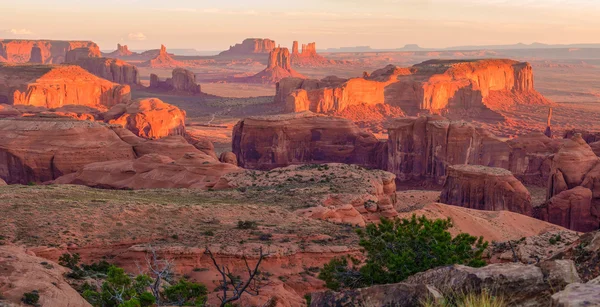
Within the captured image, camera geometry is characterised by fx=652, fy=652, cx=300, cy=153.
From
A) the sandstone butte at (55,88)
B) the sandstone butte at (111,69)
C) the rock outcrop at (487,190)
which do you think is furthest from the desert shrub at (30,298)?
the sandstone butte at (111,69)

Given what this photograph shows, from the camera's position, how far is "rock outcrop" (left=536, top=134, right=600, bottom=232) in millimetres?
43281

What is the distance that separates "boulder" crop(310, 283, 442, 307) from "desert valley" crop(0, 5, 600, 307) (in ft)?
0.10

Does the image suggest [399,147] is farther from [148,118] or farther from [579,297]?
[579,297]

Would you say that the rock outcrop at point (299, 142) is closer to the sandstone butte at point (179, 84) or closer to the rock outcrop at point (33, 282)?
the rock outcrop at point (33, 282)

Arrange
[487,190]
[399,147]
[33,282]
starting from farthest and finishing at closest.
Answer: [399,147]
[487,190]
[33,282]

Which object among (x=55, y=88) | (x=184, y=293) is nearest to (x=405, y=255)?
(x=184, y=293)

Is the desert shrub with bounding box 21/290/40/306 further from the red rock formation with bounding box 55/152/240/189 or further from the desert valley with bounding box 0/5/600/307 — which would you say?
the red rock formation with bounding box 55/152/240/189

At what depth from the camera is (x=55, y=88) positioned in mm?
95375

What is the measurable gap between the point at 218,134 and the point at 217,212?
2446 inches

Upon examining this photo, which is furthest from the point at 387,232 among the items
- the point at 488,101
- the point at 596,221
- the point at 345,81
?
the point at 488,101

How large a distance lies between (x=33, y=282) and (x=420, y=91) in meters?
91.6

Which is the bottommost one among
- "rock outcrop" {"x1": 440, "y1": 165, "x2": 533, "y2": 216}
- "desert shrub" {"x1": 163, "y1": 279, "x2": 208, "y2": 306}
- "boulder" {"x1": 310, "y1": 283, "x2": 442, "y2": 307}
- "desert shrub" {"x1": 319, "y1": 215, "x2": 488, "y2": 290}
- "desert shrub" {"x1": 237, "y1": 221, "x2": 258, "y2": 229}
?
"rock outcrop" {"x1": 440, "y1": 165, "x2": 533, "y2": 216}

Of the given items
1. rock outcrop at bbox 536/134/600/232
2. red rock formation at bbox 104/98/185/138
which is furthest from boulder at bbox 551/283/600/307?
red rock formation at bbox 104/98/185/138

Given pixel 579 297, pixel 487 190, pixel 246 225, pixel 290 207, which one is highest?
pixel 579 297
